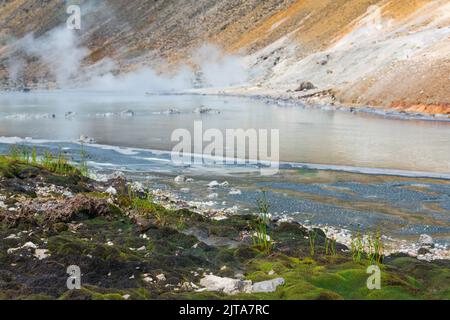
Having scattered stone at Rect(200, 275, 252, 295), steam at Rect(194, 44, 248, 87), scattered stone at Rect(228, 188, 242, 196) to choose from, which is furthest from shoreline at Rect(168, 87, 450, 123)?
scattered stone at Rect(200, 275, 252, 295)

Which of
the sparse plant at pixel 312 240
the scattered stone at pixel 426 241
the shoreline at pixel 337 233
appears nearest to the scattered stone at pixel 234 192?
the shoreline at pixel 337 233

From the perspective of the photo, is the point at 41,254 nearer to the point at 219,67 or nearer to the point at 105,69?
the point at 219,67

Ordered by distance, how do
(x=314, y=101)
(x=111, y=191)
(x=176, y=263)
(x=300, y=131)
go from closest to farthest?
(x=176, y=263)
(x=111, y=191)
(x=300, y=131)
(x=314, y=101)

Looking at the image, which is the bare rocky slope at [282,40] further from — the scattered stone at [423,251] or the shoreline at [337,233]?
the scattered stone at [423,251]

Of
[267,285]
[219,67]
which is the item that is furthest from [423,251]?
[219,67]

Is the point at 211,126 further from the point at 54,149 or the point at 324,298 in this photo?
the point at 324,298
